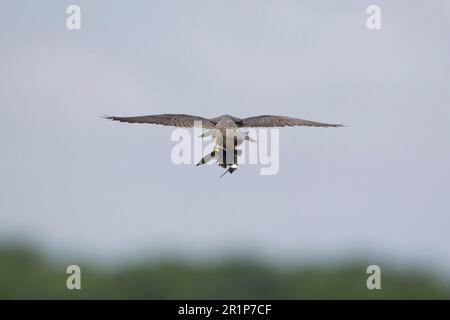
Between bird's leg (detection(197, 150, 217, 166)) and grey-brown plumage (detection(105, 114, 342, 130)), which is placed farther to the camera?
bird's leg (detection(197, 150, 217, 166))

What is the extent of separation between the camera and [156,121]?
20.3m

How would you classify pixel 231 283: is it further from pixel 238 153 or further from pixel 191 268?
pixel 238 153

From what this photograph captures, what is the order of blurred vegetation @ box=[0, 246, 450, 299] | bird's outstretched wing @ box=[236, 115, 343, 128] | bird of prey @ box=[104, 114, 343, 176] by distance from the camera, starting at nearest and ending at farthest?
1. bird of prey @ box=[104, 114, 343, 176]
2. bird's outstretched wing @ box=[236, 115, 343, 128]
3. blurred vegetation @ box=[0, 246, 450, 299]

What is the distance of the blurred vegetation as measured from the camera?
44906mm

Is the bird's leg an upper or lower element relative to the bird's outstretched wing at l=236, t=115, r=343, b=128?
lower

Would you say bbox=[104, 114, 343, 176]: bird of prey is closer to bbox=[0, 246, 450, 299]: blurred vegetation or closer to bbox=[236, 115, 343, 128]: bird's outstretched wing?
bbox=[236, 115, 343, 128]: bird's outstretched wing

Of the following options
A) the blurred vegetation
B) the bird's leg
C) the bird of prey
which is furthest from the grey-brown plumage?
the blurred vegetation

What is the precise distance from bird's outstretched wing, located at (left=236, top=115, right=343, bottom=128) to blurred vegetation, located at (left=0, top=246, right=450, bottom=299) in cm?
2304
